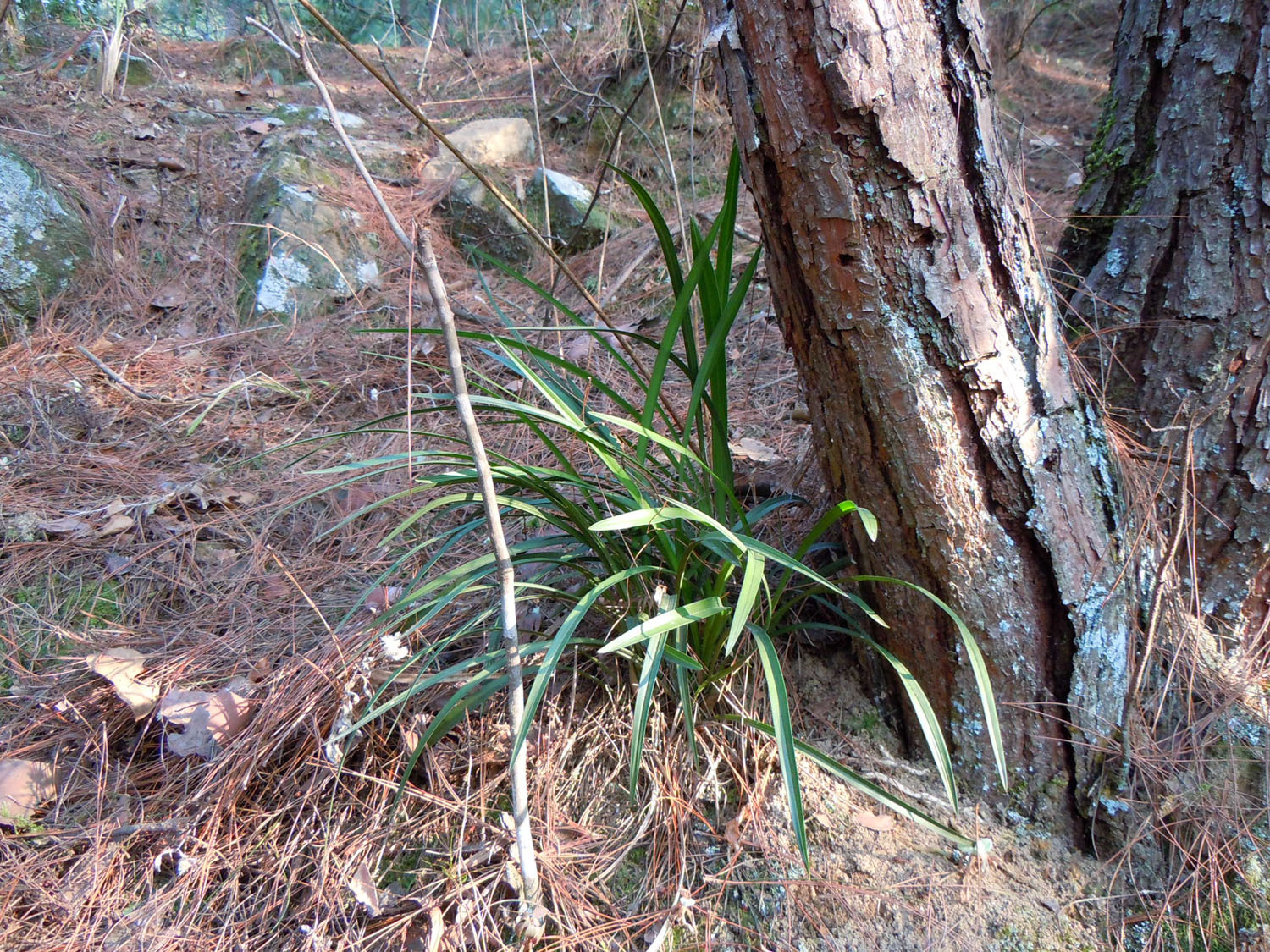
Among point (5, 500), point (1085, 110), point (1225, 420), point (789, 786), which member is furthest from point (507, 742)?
point (1085, 110)

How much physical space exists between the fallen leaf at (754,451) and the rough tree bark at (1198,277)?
80 centimetres

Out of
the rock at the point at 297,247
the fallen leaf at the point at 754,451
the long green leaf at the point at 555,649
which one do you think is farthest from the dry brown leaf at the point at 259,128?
the long green leaf at the point at 555,649

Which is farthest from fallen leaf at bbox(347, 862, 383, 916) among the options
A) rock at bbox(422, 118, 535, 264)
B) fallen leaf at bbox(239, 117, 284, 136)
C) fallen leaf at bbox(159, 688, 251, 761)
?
Result: fallen leaf at bbox(239, 117, 284, 136)

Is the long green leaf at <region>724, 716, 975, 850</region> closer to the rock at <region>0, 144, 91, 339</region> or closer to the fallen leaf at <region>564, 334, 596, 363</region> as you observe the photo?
the fallen leaf at <region>564, 334, 596, 363</region>

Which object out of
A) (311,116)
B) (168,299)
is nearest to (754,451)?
(168,299)

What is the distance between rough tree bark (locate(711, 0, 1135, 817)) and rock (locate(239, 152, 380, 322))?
237 centimetres

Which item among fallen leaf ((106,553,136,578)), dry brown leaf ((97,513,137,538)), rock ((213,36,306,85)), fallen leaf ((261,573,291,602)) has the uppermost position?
rock ((213,36,306,85))

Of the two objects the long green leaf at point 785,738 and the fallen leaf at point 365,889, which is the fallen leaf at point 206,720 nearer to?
the fallen leaf at point 365,889

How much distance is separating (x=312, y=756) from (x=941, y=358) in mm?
1338

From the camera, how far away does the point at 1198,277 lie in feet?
4.45

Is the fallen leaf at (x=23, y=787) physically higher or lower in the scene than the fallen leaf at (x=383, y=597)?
lower

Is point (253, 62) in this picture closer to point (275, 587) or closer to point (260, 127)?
point (260, 127)

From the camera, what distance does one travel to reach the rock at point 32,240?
9.30ft

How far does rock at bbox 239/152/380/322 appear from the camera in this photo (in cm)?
311
